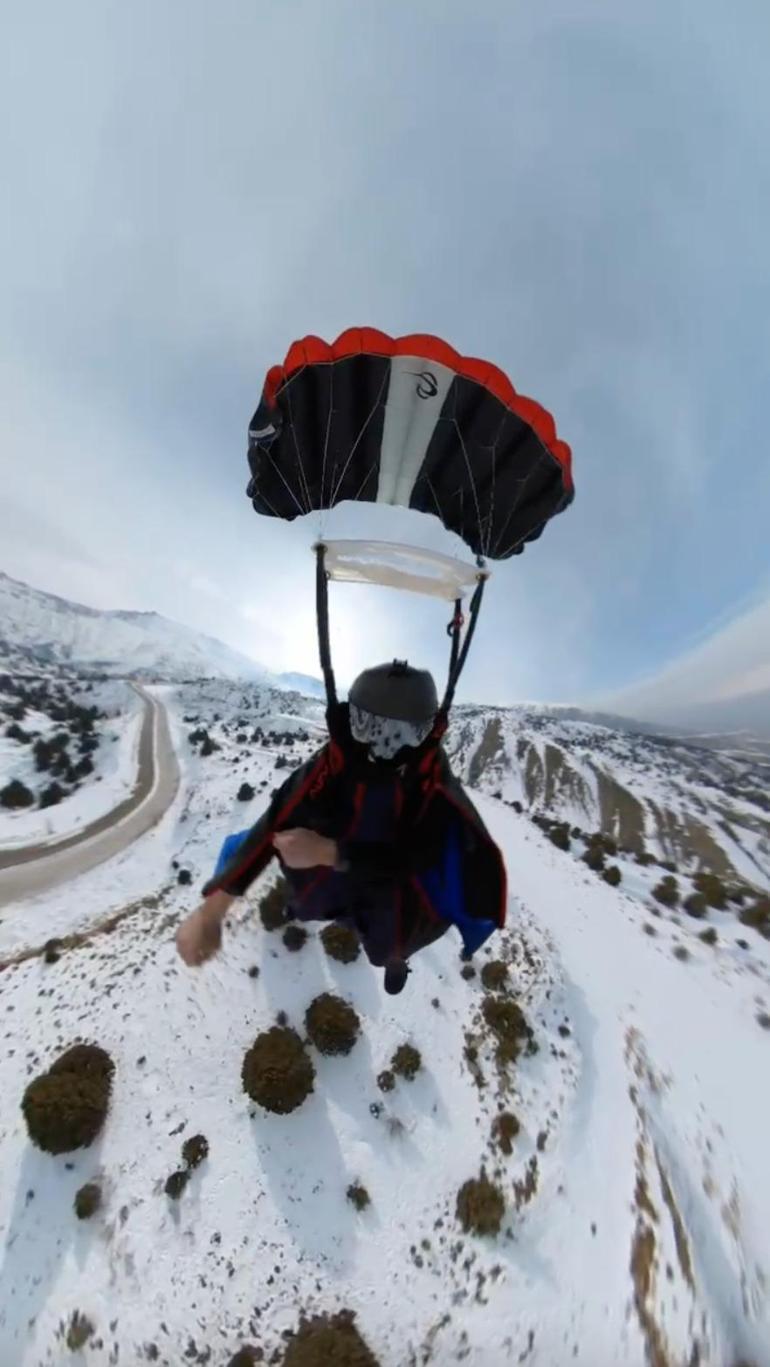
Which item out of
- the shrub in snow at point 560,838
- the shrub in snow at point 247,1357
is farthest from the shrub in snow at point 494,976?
the shrub in snow at point 560,838

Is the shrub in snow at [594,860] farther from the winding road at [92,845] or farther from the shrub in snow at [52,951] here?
the winding road at [92,845]

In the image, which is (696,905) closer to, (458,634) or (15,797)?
(458,634)

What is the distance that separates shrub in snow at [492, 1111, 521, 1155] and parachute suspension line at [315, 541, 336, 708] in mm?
18511

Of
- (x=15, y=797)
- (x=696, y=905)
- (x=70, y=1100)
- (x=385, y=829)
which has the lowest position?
(x=70, y=1100)

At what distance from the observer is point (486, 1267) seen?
1238cm

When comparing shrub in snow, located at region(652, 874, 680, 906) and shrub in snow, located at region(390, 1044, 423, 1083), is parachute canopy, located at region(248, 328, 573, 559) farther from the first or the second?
shrub in snow, located at region(652, 874, 680, 906)

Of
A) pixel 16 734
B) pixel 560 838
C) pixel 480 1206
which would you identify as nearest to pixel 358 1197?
pixel 480 1206

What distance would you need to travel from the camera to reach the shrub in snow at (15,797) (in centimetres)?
3975

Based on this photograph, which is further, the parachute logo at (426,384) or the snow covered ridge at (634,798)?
the snow covered ridge at (634,798)

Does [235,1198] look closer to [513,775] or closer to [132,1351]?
[132,1351]

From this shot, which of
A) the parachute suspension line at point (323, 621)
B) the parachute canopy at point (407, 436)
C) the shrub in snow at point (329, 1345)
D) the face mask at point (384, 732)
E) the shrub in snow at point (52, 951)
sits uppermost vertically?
the parachute canopy at point (407, 436)

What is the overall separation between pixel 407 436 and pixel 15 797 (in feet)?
162

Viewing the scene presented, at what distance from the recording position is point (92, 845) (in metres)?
34.2

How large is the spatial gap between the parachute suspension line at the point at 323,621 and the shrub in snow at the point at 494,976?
2204 cm
